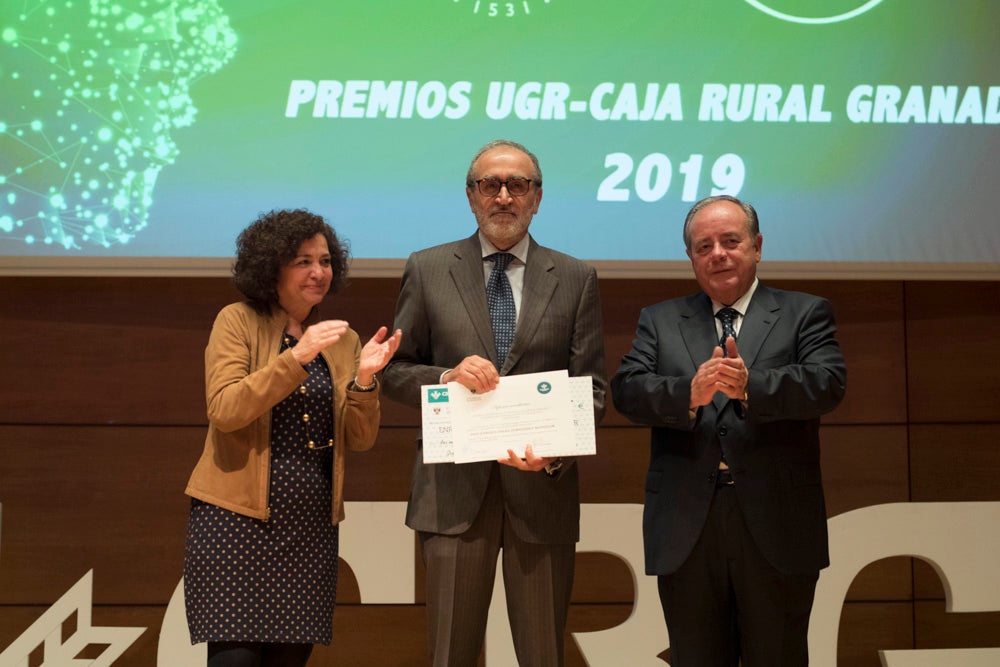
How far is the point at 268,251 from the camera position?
2498 mm

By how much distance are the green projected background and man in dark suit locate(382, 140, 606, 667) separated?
39.6 inches

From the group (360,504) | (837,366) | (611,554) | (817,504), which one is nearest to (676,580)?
(817,504)

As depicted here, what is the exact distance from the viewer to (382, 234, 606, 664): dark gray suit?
7.54 ft

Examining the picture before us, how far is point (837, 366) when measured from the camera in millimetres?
2355

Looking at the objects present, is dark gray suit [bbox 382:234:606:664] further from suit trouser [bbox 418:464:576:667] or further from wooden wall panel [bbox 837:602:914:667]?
wooden wall panel [bbox 837:602:914:667]

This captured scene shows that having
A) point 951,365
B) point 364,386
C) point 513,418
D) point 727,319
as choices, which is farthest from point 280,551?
point 951,365

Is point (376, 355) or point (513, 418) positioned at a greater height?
point (376, 355)

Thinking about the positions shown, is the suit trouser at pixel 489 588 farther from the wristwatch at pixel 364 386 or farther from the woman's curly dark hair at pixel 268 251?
the woman's curly dark hair at pixel 268 251

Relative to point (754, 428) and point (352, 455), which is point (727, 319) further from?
point (352, 455)

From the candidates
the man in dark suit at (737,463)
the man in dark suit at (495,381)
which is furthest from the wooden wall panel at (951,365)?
the man in dark suit at (495,381)

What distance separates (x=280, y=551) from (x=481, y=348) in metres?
0.72

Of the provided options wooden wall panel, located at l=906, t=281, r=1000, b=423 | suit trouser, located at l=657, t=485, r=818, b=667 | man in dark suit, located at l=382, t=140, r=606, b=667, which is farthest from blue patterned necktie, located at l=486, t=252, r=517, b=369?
wooden wall panel, located at l=906, t=281, r=1000, b=423

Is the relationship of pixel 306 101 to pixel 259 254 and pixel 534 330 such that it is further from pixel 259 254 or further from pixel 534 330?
pixel 534 330

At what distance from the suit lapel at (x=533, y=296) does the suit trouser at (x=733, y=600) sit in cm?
61
